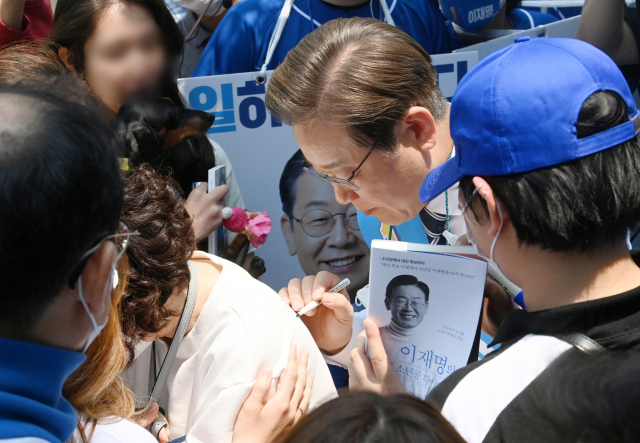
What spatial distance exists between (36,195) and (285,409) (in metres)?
0.96

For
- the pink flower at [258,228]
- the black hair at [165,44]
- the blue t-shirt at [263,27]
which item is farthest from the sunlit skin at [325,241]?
the blue t-shirt at [263,27]

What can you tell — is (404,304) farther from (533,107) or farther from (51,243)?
(51,243)

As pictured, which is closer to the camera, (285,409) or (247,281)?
(285,409)

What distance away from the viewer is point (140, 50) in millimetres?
2301

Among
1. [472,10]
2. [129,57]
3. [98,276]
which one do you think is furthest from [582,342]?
[129,57]

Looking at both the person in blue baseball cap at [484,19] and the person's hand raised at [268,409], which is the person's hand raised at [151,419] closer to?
the person's hand raised at [268,409]

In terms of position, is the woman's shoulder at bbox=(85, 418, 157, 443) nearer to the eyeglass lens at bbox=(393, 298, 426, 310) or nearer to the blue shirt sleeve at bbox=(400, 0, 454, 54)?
the eyeglass lens at bbox=(393, 298, 426, 310)

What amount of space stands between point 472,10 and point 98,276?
2.25 metres

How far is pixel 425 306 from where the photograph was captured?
137cm

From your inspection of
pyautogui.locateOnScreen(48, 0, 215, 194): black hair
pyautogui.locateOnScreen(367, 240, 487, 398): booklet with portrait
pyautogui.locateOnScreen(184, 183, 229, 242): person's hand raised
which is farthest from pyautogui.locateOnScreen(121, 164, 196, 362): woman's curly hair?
pyautogui.locateOnScreen(48, 0, 215, 194): black hair

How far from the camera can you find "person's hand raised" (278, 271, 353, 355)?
1789 millimetres

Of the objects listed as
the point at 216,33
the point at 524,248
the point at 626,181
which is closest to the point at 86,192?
the point at 524,248

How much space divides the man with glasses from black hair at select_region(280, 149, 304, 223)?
1.64 meters

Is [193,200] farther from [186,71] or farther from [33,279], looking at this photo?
[33,279]
